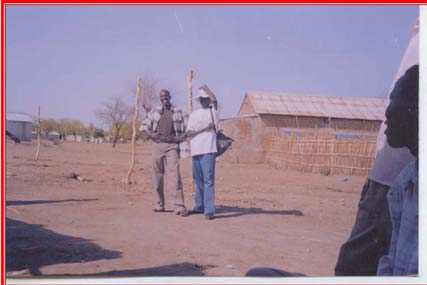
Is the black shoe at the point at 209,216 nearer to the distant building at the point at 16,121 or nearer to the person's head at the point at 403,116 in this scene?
the distant building at the point at 16,121

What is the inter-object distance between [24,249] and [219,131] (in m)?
2.43

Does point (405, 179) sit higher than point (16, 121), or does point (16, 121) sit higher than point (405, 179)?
point (16, 121)

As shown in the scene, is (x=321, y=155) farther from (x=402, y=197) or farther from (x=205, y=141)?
(x=402, y=197)

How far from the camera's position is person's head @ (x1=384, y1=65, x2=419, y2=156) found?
7.25 ft

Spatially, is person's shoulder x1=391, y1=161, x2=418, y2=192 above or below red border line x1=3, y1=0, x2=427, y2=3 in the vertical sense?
below

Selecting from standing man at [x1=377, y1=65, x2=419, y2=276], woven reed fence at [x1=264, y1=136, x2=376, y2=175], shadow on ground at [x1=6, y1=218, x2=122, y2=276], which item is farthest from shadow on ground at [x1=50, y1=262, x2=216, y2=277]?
woven reed fence at [x1=264, y1=136, x2=376, y2=175]

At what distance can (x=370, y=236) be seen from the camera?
2.45 meters

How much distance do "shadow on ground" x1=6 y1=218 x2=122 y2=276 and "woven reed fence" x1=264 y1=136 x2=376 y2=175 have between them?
8.32 metres

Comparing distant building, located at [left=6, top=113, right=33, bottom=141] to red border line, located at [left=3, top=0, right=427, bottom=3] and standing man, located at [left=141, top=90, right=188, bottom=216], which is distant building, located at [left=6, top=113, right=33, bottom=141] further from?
standing man, located at [left=141, top=90, right=188, bottom=216]

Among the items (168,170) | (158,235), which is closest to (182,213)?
(168,170)

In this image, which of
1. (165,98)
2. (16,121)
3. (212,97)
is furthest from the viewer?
(165,98)

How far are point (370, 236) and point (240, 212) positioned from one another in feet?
9.65

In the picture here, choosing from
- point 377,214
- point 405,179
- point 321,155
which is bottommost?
point 321,155
